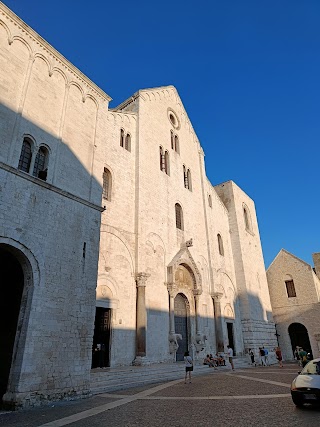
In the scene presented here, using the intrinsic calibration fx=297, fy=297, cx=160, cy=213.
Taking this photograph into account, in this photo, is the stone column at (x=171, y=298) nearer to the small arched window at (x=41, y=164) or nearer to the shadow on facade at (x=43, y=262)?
the shadow on facade at (x=43, y=262)

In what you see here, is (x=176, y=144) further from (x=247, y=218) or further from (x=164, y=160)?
(x=247, y=218)

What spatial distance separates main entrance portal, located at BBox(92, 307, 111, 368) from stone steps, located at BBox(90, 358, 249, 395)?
804 millimetres

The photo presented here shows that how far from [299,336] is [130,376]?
23.6 metres

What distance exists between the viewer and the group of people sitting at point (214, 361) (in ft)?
56.1

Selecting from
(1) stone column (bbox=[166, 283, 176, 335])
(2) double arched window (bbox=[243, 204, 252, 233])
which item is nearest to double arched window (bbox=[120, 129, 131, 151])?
(1) stone column (bbox=[166, 283, 176, 335])

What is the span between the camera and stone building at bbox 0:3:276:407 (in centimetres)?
900

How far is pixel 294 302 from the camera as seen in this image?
2842 centimetres

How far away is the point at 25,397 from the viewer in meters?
7.75

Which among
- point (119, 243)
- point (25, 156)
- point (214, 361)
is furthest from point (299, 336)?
point (25, 156)

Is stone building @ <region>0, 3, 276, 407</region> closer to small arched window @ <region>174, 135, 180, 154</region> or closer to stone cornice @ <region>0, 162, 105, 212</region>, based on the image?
stone cornice @ <region>0, 162, 105, 212</region>

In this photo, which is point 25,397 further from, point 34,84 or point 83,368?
point 34,84

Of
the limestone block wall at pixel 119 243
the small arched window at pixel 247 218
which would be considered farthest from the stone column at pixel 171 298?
the small arched window at pixel 247 218

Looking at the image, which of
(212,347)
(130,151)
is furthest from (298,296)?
(130,151)

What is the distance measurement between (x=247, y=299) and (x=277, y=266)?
26.1ft
